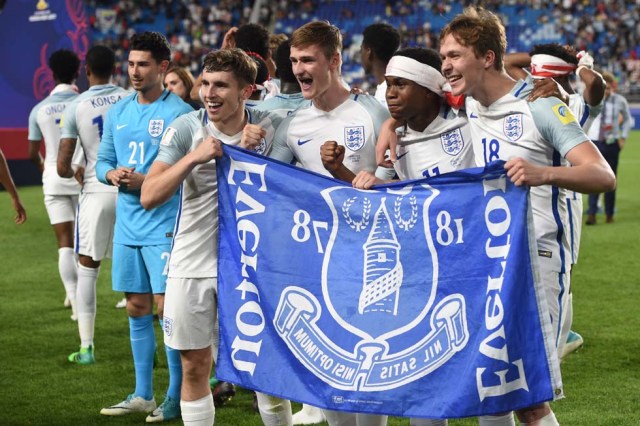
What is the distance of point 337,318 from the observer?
426cm

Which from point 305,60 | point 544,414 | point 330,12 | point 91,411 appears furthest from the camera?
point 330,12

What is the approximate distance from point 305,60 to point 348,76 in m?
33.5

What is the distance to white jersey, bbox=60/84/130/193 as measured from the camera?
24.3ft

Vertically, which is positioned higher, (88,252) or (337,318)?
(337,318)

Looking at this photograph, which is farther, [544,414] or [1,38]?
[1,38]

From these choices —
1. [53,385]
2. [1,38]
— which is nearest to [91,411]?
[53,385]

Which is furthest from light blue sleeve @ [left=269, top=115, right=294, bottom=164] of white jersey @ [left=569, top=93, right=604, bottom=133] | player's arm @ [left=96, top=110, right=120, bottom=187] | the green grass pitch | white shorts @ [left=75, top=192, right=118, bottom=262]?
white shorts @ [left=75, top=192, right=118, bottom=262]

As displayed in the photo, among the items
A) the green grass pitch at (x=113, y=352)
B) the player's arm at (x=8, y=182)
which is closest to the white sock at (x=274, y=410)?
the green grass pitch at (x=113, y=352)

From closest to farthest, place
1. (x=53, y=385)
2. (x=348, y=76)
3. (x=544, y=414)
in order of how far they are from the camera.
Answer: (x=544, y=414) < (x=53, y=385) < (x=348, y=76)

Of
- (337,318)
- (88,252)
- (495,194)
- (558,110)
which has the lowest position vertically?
(88,252)

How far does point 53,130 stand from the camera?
9352 mm

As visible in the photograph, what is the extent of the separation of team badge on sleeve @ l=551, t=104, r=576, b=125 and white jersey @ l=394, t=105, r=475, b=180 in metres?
0.53

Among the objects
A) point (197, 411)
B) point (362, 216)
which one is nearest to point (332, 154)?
point (362, 216)

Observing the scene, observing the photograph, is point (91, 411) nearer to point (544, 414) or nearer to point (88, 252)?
point (88, 252)
